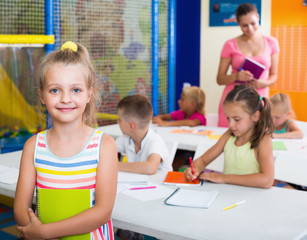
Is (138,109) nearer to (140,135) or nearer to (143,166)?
(140,135)

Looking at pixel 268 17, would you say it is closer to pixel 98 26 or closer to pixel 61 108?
pixel 98 26

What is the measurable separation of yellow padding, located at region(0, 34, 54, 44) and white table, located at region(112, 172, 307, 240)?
86.3 inches

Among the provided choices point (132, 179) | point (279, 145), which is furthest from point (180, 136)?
point (132, 179)

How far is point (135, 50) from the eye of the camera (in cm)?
520

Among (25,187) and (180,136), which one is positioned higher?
(25,187)

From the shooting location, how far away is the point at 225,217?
1.76 m

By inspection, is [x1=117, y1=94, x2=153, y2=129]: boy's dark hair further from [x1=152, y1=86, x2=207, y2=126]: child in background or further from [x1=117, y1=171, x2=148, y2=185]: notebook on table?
[x1=152, y1=86, x2=207, y2=126]: child in background

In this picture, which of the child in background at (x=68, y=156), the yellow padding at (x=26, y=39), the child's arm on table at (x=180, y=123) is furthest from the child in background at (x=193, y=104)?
the child in background at (x=68, y=156)

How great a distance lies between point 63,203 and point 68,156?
0.16 metres

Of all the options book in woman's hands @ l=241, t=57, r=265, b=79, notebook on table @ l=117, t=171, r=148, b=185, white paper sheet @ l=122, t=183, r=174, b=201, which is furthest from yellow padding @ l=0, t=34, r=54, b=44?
white paper sheet @ l=122, t=183, r=174, b=201

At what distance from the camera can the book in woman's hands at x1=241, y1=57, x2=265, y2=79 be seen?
12.2 feet

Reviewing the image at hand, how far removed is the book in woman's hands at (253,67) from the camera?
3.73 metres

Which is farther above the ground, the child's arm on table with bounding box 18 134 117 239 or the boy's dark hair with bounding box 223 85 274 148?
the boy's dark hair with bounding box 223 85 274 148

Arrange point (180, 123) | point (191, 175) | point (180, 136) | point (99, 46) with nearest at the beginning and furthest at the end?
point (191, 175) → point (180, 136) → point (180, 123) → point (99, 46)
